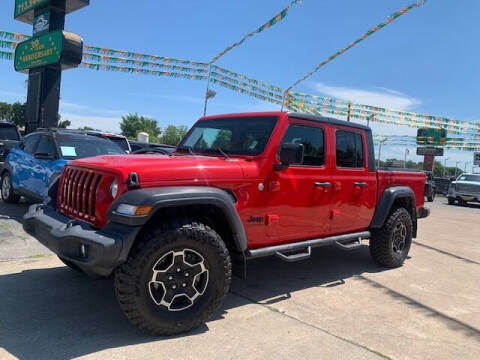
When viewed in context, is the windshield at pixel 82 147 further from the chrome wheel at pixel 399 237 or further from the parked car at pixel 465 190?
the parked car at pixel 465 190

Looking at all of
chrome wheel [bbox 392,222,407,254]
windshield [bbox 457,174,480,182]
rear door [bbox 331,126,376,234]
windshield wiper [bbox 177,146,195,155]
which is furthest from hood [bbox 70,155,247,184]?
windshield [bbox 457,174,480,182]

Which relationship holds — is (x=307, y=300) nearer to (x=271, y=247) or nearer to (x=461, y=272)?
(x=271, y=247)

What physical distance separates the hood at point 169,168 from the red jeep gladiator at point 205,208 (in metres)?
0.01

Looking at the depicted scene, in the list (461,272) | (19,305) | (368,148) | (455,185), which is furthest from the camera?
(455,185)

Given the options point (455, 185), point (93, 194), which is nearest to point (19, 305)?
point (93, 194)

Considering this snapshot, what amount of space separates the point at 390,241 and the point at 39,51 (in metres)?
11.6

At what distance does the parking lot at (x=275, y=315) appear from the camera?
3.17 m

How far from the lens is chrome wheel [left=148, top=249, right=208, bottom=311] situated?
3.31 meters

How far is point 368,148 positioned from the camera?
549cm

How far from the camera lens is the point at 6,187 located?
8.96 metres

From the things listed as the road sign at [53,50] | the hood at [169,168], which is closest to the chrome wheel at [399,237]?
the hood at [169,168]

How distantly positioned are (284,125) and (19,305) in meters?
2.94

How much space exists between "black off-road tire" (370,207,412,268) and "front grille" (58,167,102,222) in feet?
12.5

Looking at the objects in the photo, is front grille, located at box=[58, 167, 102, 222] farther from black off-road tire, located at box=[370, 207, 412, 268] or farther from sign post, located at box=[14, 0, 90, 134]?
sign post, located at box=[14, 0, 90, 134]
